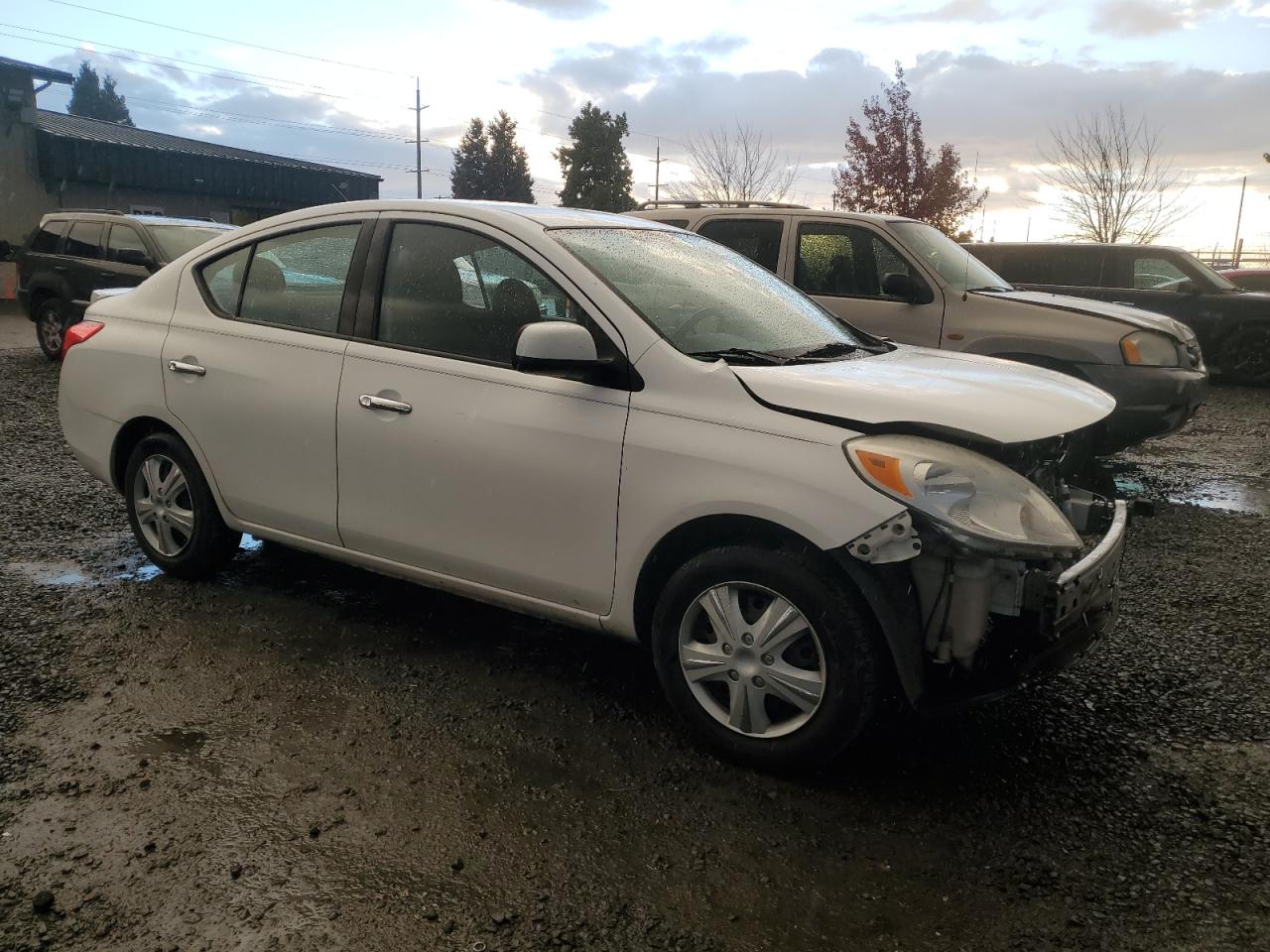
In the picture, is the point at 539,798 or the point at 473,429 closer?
the point at 539,798

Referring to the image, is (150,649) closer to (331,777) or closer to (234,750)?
(234,750)

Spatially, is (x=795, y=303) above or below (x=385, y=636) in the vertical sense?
above

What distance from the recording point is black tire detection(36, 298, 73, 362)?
1303 centimetres

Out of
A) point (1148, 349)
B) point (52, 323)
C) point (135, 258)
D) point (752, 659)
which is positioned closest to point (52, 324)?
point (52, 323)

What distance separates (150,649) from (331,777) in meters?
1.37

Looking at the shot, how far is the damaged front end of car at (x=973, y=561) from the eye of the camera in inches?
113

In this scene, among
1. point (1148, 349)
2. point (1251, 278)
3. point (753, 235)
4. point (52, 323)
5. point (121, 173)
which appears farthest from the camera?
point (121, 173)

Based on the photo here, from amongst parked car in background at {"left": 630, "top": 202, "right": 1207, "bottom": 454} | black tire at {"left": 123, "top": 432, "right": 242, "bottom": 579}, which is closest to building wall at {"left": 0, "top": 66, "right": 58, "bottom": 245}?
parked car in background at {"left": 630, "top": 202, "right": 1207, "bottom": 454}

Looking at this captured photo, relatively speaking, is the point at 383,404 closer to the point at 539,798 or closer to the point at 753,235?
the point at 539,798

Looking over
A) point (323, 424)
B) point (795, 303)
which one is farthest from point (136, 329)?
point (795, 303)

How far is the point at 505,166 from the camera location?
78.6 m

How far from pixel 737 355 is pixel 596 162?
216 ft

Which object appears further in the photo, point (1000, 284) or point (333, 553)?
point (1000, 284)

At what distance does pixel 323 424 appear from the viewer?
4059mm
